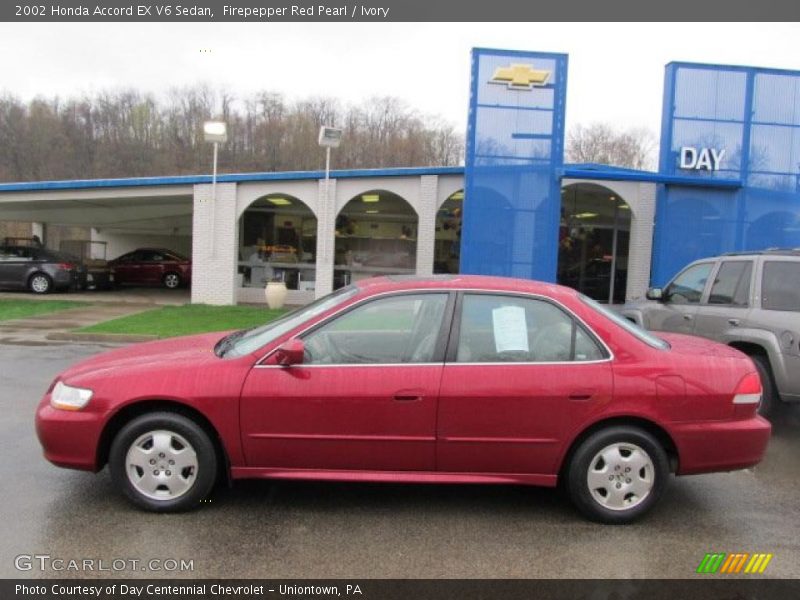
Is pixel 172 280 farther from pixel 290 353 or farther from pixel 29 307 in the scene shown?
pixel 290 353

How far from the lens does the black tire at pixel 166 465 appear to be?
3816 mm

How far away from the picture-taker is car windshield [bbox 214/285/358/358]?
406 centimetres

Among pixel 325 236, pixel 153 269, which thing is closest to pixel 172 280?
pixel 153 269

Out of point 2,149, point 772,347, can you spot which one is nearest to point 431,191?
point 772,347

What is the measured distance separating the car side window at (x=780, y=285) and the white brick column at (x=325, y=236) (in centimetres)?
1197

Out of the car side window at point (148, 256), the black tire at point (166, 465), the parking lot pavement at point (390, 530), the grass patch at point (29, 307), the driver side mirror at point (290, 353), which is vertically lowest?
the grass patch at point (29, 307)

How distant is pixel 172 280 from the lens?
2423 cm

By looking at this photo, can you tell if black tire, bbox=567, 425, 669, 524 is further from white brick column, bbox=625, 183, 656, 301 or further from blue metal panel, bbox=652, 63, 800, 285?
white brick column, bbox=625, 183, 656, 301

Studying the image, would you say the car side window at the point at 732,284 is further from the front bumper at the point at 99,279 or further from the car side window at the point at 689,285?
the front bumper at the point at 99,279

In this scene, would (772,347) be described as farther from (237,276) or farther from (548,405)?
(237,276)

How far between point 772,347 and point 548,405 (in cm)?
347

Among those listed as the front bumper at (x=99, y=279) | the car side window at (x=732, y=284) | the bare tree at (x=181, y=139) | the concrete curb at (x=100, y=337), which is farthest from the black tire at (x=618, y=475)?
the bare tree at (x=181, y=139)

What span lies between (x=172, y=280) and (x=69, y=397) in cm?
2148
